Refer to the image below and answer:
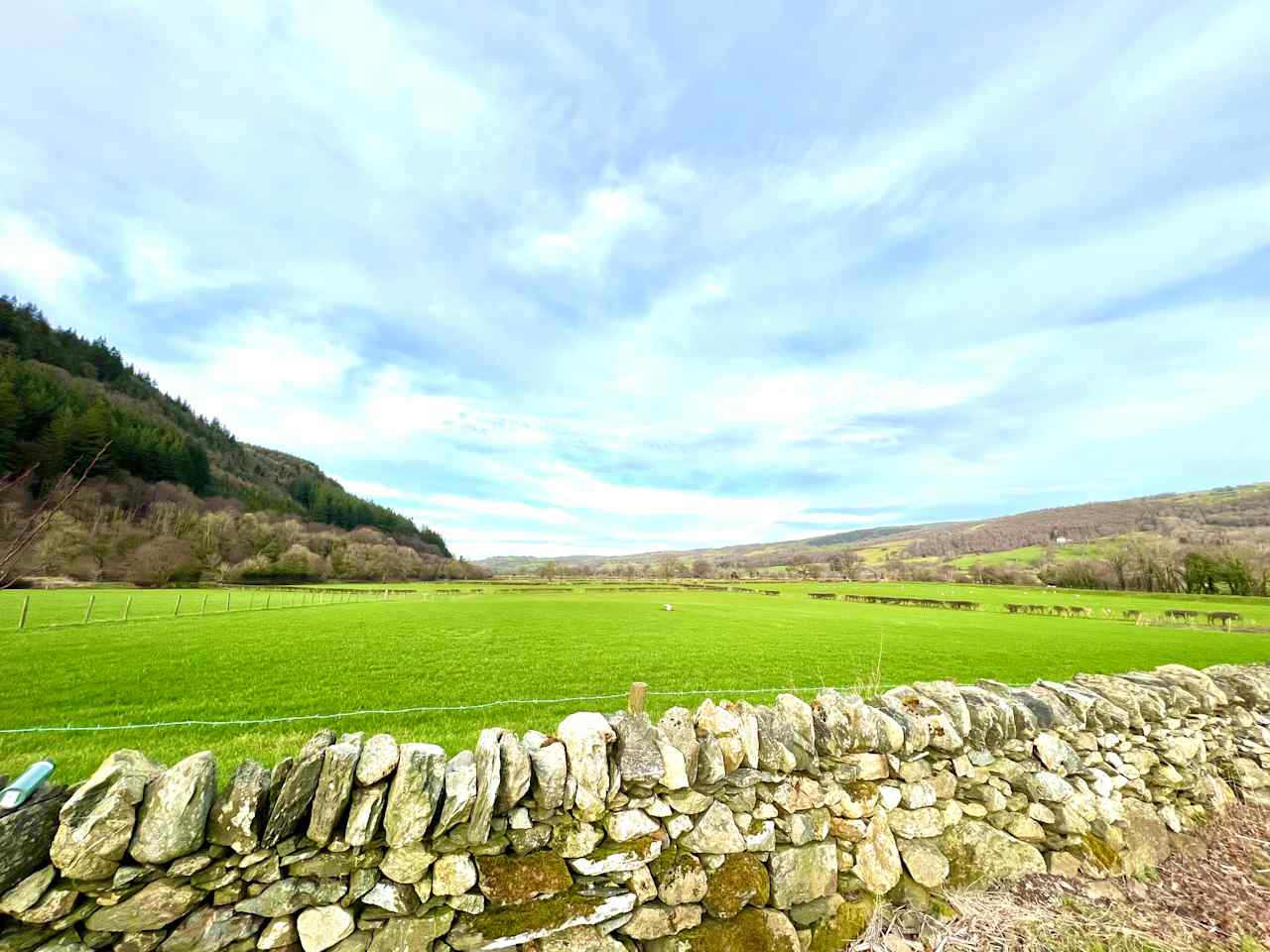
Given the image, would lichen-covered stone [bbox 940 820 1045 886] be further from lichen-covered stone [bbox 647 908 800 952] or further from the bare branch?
the bare branch

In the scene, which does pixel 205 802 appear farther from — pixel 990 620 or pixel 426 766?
pixel 990 620

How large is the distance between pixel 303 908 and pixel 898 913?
410 cm

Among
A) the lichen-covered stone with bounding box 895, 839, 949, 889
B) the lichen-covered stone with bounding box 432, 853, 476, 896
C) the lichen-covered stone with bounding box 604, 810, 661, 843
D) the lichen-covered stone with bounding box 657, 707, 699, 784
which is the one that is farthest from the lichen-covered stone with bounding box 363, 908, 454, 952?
the lichen-covered stone with bounding box 895, 839, 949, 889

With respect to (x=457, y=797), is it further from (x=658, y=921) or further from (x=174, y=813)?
(x=658, y=921)

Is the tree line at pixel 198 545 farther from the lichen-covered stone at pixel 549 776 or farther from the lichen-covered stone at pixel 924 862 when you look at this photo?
the lichen-covered stone at pixel 924 862

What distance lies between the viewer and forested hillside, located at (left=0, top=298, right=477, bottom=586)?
191ft

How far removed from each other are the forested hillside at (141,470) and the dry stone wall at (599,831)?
16.0ft

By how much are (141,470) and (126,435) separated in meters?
9.30

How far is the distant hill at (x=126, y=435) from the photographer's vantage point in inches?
2340

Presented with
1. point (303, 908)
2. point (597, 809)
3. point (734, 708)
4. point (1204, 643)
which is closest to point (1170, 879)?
point (734, 708)

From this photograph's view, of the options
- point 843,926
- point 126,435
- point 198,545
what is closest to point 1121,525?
point 843,926

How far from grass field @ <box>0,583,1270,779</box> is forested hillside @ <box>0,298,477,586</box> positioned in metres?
5.78

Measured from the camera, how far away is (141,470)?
286 feet

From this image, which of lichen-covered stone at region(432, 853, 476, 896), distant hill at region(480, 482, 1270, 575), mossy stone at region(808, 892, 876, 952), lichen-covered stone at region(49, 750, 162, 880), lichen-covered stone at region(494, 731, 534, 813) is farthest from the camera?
distant hill at region(480, 482, 1270, 575)
